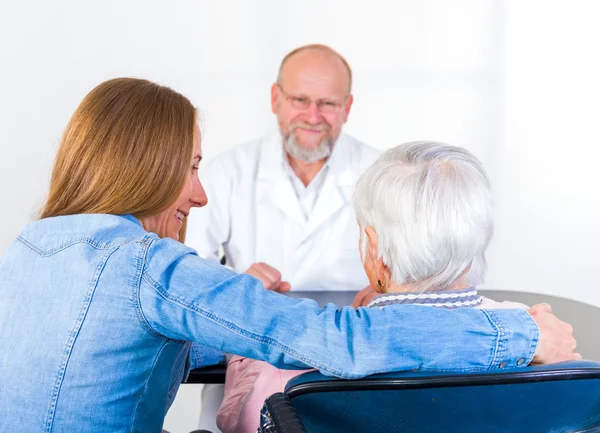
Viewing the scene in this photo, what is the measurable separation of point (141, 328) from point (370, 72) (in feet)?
10.2

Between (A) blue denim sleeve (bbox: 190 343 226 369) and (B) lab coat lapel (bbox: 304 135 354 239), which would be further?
(B) lab coat lapel (bbox: 304 135 354 239)

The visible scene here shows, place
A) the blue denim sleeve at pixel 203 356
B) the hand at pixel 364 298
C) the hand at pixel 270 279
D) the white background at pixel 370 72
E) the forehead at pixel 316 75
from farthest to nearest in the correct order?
the white background at pixel 370 72
the forehead at pixel 316 75
the hand at pixel 270 279
the hand at pixel 364 298
the blue denim sleeve at pixel 203 356

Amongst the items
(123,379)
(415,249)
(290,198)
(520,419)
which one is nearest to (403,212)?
(415,249)

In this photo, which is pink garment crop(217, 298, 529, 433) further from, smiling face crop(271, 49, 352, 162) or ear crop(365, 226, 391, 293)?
smiling face crop(271, 49, 352, 162)

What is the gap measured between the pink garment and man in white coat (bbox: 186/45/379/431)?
3.71 ft

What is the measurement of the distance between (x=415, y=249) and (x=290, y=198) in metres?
1.56

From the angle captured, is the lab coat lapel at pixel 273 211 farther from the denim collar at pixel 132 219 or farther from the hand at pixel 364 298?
the denim collar at pixel 132 219

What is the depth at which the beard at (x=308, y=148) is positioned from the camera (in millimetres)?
2828

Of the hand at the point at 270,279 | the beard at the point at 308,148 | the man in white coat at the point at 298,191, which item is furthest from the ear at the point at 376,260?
the beard at the point at 308,148

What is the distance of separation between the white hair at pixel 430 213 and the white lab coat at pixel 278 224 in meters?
1.41

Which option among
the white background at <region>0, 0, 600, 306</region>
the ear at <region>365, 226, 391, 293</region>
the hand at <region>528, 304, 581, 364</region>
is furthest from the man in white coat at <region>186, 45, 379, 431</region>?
the hand at <region>528, 304, 581, 364</region>

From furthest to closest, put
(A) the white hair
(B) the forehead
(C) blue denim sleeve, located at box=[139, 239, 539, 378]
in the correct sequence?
(B) the forehead, (A) the white hair, (C) blue denim sleeve, located at box=[139, 239, 539, 378]

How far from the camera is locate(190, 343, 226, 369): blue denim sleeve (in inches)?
61.5

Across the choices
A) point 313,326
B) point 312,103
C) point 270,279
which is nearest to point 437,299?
point 313,326
